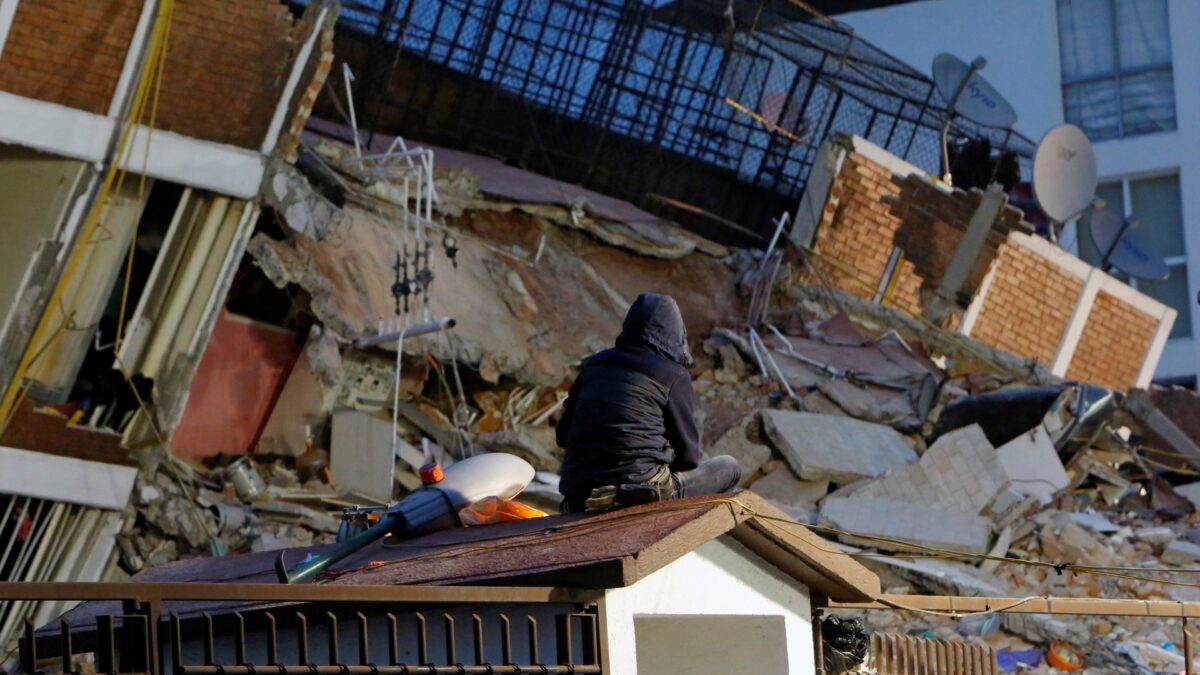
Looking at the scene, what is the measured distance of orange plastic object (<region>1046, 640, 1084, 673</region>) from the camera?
1234 cm

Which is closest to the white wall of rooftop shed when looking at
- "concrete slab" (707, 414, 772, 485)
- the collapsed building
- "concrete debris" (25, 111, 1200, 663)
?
the collapsed building

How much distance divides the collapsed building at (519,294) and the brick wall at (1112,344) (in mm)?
681

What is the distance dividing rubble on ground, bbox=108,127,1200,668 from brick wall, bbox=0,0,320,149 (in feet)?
2.91

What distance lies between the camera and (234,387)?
15391mm

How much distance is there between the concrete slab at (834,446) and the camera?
16.2 metres

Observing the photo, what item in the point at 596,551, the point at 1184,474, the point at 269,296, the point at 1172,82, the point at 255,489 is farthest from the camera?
the point at 1172,82

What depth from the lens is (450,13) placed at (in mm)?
20828

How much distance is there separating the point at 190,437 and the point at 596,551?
9605 mm

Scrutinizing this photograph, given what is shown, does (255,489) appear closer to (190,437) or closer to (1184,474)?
(190,437)

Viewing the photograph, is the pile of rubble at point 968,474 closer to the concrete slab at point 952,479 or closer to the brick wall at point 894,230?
the concrete slab at point 952,479

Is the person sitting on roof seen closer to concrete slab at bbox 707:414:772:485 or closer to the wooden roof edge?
the wooden roof edge

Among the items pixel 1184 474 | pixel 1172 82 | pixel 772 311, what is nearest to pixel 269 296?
pixel 772 311

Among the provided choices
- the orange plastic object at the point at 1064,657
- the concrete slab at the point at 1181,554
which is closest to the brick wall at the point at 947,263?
the concrete slab at the point at 1181,554

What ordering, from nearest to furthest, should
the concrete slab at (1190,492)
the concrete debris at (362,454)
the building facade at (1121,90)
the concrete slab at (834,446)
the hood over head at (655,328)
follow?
the hood over head at (655,328) < the concrete debris at (362,454) < the concrete slab at (834,446) < the concrete slab at (1190,492) < the building facade at (1121,90)
